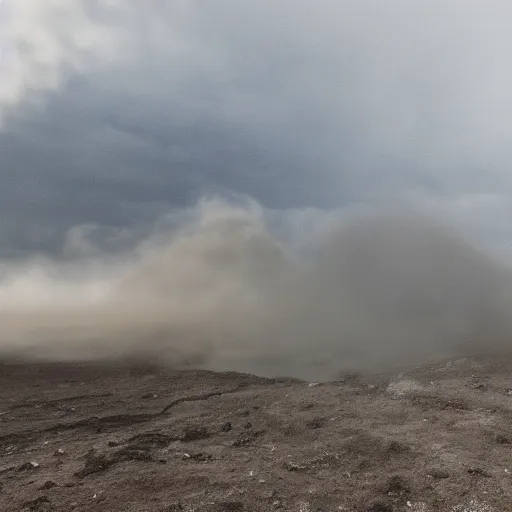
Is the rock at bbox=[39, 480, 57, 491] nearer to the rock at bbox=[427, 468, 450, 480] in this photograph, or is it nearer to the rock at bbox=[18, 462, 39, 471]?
the rock at bbox=[18, 462, 39, 471]

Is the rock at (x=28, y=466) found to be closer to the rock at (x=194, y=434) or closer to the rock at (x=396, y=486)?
the rock at (x=194, y=434)

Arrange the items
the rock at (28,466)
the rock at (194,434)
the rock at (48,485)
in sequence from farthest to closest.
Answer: the rock at (194,434)
the rock at (28,466)
the rock at (48,485)

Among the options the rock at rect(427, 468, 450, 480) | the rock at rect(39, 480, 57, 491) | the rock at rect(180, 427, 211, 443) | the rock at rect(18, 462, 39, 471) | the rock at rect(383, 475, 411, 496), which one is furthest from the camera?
the rock at rect(180, 427, 211, 443)

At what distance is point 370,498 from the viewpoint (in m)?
9.12

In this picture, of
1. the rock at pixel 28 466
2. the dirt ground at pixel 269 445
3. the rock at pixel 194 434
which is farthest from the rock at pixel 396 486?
the rock at pixel 28 466

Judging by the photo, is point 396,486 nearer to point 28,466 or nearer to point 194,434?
point 194,434

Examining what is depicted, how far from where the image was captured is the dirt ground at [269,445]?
928 cm

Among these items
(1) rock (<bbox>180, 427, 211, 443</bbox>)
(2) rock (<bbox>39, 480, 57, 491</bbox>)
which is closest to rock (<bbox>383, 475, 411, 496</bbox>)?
(1) rock (<bbox>180, 427, 211, 443</bbox>)

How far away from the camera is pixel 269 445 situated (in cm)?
1203

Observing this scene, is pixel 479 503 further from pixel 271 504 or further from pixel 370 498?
pixel 271 504

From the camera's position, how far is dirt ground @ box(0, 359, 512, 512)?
365 inches

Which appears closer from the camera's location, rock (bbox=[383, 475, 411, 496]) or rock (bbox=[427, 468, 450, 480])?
rock (bbox=[383, 475, 411, 496])

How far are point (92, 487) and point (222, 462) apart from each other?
281cm

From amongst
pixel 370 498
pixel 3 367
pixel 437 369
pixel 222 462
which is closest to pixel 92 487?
pixel 222 462
